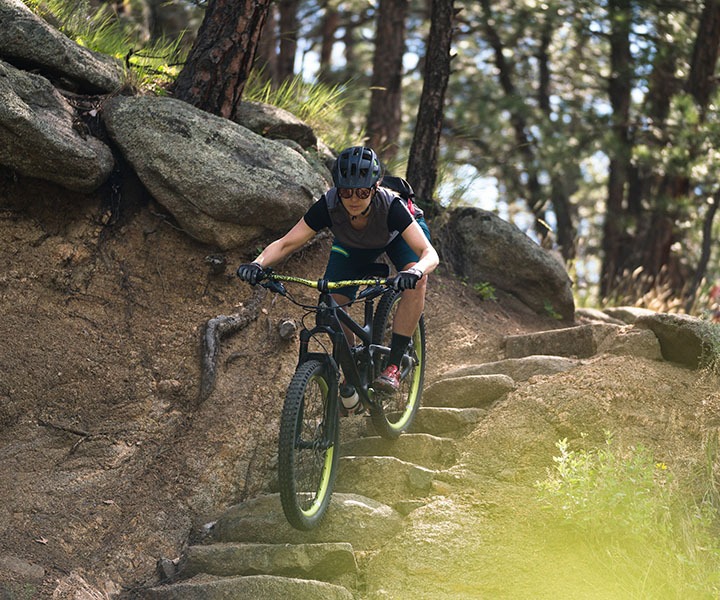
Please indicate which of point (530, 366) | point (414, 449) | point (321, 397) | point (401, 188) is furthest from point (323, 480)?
point (530, 366)

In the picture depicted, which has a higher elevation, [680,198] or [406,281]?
[680,198]

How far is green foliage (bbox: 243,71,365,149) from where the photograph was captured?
9.41 meters

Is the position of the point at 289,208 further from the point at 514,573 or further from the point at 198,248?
the point at 514,573

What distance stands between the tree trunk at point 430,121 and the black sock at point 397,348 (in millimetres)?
4283

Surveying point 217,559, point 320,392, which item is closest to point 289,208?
point 320,392

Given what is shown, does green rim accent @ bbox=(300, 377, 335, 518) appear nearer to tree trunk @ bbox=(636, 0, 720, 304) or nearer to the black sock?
the black sock

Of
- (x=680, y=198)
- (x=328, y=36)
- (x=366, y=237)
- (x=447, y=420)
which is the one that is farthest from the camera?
(x=328, y=36)

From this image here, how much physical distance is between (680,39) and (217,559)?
13.0 metres

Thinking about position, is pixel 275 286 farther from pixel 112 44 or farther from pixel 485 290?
pixel 485 290

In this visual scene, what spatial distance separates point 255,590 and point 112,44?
19.7 feet

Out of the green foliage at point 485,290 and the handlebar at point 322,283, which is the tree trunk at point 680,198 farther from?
the handlebar at point 322,283

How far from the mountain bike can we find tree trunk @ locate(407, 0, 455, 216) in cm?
420

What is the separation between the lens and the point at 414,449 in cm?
594

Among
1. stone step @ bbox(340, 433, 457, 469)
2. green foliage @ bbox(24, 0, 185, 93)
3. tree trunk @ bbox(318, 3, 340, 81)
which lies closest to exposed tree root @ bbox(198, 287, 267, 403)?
stone step @ bbox(340, 433, 457, 469)
